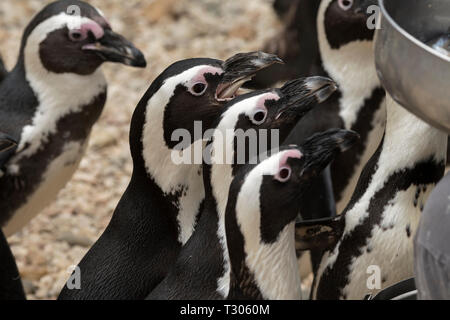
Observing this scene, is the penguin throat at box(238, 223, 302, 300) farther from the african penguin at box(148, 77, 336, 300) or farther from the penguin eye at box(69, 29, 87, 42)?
the penguin eye at box(69, 29, 87, 42)

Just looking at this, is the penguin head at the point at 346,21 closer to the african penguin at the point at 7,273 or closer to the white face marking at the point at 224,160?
the white face marking at the point at 224,160

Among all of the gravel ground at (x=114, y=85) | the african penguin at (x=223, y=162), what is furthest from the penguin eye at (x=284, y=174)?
the gravel ground at (x=114, y=85)

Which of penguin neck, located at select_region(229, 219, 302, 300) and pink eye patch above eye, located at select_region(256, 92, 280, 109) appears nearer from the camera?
penguin neck, located at select_region(229, 219, 302, 300)

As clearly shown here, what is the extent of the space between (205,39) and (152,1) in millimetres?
344

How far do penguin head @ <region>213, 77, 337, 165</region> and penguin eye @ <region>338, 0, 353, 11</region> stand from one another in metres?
0.52

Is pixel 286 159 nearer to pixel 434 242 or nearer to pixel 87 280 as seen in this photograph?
pixel 434 242

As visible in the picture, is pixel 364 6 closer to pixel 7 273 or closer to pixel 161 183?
pixel 161 183

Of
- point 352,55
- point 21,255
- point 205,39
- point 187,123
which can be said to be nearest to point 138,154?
point 187,123

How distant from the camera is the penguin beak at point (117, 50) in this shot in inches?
84.7

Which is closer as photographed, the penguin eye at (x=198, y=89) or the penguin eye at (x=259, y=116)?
the penguin eye at (x=259, y=116)

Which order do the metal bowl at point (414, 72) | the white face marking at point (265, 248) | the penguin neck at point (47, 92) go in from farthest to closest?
the penguin neck at point (47, 92)
the white face marking at point (265, 248)
the metal bowl at point (414, 72)

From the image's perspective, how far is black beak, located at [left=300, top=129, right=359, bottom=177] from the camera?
1.50 metres

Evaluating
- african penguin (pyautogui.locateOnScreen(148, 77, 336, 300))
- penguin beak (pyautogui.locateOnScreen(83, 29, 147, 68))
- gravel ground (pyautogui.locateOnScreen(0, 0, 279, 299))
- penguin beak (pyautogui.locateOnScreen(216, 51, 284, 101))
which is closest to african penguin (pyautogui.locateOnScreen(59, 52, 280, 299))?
penguin beak (pyautogui.locateOnScreen(216, 51, 284, 101))

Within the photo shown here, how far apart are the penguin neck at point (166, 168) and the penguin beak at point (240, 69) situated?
4.5 inches
